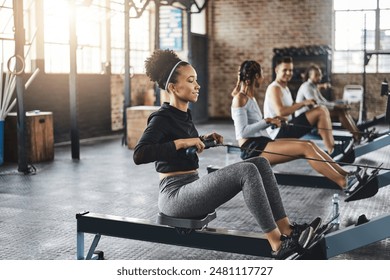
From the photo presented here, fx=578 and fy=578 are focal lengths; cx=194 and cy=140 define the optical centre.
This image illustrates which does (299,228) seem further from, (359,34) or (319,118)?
(359,34)

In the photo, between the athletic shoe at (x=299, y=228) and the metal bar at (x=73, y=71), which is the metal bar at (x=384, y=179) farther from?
the metal bar at (x=73, y=71)

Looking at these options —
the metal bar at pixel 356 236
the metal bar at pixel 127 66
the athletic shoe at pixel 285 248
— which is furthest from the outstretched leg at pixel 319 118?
the metal bar at pixel 127 66

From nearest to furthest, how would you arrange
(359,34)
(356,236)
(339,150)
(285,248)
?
1. (285,248)
2. (356,236)
3. (339,150)
4. (359,34)

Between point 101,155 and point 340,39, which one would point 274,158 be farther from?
point 340,39

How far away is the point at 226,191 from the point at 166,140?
1.24 feet

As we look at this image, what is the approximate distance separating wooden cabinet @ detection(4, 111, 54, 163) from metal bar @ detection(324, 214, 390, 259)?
15.2 feet

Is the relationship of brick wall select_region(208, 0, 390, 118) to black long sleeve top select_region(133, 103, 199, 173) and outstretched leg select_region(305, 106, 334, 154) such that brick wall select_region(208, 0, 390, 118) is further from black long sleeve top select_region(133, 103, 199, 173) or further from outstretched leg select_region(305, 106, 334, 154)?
black long sleeve top select_region(133, 103, 199, 173)

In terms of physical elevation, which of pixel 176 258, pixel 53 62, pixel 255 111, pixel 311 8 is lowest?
pixel 176 258

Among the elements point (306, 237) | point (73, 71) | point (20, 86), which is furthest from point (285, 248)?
point (73, 71)

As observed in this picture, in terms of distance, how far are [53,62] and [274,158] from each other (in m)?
5.10

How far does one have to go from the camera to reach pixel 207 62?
1271cm

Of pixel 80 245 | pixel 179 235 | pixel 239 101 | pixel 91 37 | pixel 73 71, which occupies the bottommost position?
pixel 80 245

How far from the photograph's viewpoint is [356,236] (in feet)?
8.95
